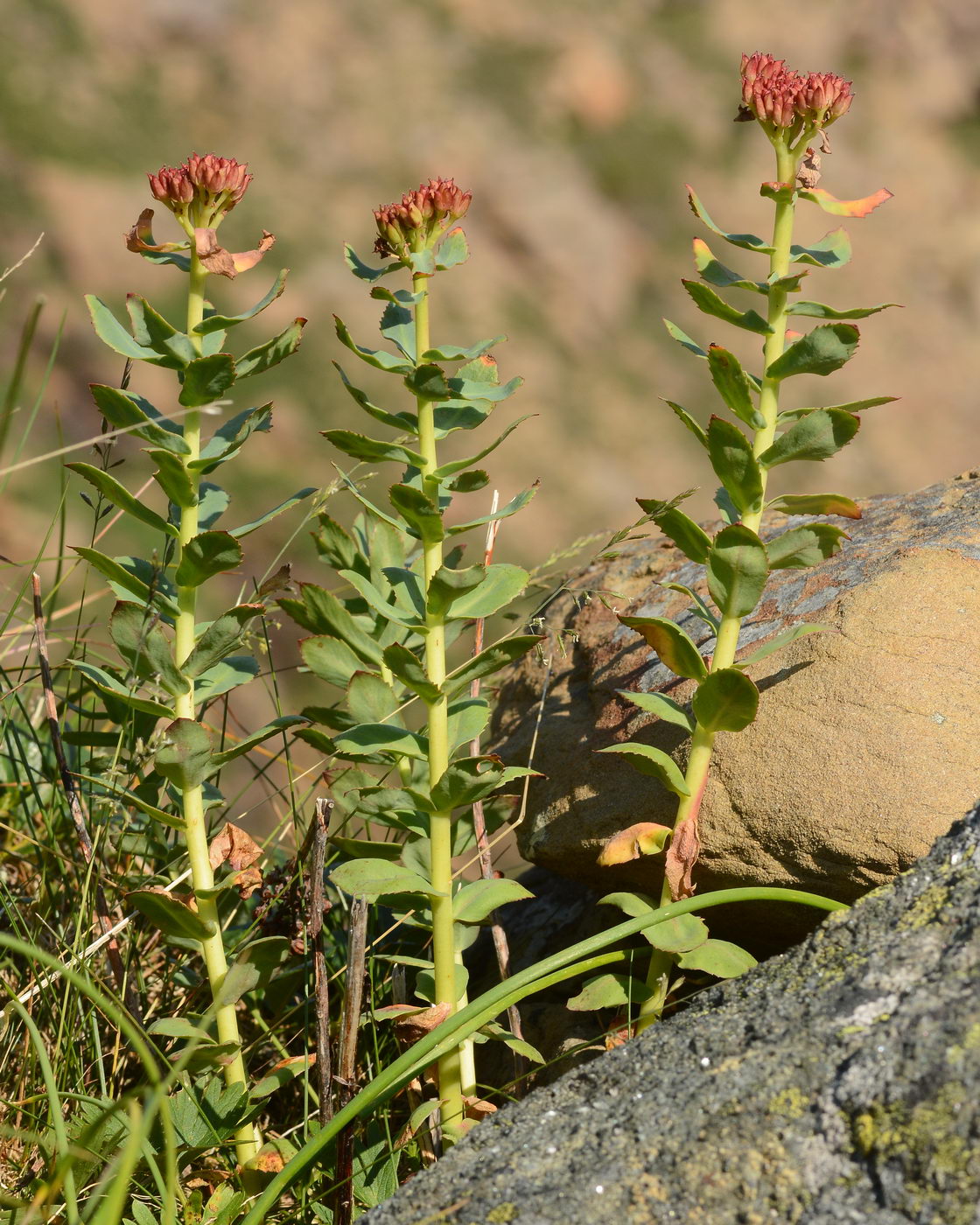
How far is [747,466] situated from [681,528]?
134mm

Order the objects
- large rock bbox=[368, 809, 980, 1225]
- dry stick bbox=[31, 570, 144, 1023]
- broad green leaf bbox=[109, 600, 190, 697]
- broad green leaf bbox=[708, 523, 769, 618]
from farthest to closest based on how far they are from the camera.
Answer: dry stick bbox=[31, 570, 144, 1023]
broad green leaf bbox=[109, 600, 190, 697]
broad green leaf bbox=[708, 523, 769, 618]
large rock bbox=[368, 809, 980, 1225]

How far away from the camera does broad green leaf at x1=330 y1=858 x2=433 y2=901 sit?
1.61m

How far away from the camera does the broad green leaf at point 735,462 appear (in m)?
1.58

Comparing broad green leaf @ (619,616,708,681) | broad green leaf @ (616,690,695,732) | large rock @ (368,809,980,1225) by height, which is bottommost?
large rock @ (368,809,980,1225)

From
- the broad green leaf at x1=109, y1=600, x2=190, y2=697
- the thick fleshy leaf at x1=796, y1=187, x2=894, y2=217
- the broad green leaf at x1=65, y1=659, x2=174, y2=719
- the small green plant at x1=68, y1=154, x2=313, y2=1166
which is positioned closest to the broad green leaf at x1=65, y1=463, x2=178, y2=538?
the small green plant at x1=68, y1=154, x2=313, y2=1166

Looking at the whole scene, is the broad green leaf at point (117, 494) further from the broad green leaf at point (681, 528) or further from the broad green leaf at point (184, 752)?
the broad green leaf at point (681, 528)

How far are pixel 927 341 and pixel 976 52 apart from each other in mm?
3747

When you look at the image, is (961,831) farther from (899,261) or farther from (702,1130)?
(899,261)

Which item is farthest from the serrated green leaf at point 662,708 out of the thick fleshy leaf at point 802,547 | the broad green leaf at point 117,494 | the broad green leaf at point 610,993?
the broad green leaf at point 117,494

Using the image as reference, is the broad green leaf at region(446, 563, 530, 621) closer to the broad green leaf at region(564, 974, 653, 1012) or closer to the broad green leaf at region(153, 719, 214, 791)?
the broad green leaf at region(153, 719, 214, 791)

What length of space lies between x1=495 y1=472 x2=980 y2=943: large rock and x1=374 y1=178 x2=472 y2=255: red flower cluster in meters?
0.61

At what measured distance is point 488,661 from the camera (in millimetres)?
1707

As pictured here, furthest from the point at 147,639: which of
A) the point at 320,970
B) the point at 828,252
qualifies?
A: the point at 828,252

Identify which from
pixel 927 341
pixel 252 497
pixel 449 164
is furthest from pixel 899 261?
pixel 252 497
